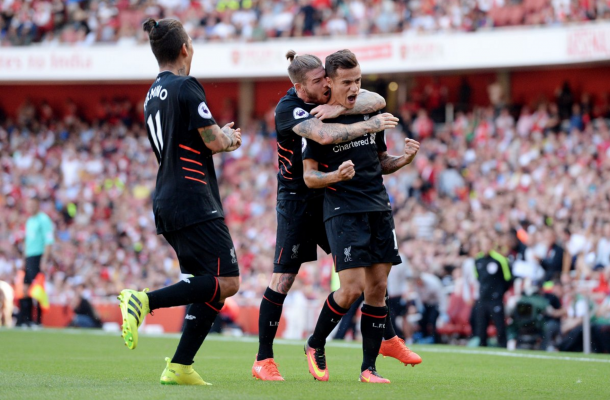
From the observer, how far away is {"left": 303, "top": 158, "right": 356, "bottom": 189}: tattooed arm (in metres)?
6.14

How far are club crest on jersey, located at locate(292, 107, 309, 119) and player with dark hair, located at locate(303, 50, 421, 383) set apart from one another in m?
0.17

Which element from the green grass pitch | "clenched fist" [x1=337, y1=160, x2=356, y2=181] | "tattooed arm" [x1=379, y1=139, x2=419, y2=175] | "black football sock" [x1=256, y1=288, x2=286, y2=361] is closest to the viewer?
the green grass pitch

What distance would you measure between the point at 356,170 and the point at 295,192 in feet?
2.14

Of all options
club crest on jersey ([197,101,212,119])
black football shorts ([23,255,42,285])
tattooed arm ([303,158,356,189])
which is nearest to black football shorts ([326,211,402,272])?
tattooed arm ([303,158,356,189])

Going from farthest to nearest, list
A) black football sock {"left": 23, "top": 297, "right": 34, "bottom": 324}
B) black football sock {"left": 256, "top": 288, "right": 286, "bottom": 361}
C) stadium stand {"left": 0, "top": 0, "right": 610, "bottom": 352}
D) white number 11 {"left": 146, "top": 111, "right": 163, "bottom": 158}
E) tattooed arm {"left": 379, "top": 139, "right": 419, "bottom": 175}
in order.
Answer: stadium stand {"left": 0, "top": 0, "right": 610, "bottom": 352}, black football sock {"left": 23, "top": 297, "right": 34, "bottom": 324}, black football sock {"left": 256, "top": 288, "right": 286, "bottom": 361}, tattooed arm {"left": 379, "top": 139, "right": 419, "bottom": 175}, white number 11 {"left": 146, "top": 111, "right": 163, "bottom": 158}

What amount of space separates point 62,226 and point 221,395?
1972 centimetres

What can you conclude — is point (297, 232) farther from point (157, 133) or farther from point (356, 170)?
point (157, 133)

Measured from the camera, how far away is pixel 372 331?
6.45 m

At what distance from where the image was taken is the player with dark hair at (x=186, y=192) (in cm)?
582

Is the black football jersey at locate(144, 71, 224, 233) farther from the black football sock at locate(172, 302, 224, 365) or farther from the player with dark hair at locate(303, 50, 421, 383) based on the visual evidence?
the player with dark hair at locate(303, 50, 421, 383)

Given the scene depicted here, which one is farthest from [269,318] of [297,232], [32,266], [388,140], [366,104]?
[388,140]

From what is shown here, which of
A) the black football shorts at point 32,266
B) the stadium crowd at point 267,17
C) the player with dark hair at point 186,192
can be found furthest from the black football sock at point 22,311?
the stadium crowd at point 267,17

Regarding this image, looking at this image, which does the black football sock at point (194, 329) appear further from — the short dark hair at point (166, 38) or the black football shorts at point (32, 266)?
the black football shorts at point (32, 266)

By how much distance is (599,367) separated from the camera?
8.42m
